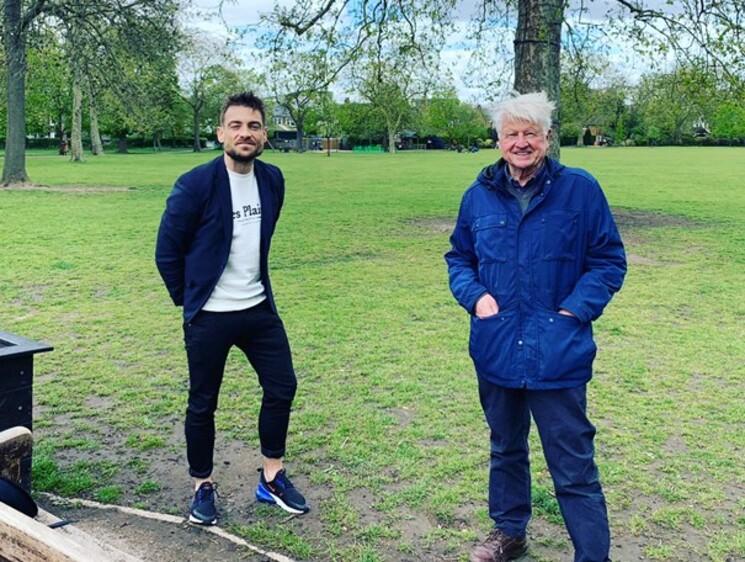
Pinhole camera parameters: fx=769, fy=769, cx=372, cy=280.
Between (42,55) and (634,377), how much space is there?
21.5 meters

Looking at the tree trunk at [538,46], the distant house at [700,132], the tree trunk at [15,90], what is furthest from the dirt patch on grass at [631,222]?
the distant house at [700,132]

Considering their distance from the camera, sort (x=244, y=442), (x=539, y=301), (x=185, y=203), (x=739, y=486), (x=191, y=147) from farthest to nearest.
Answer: (x=191, y=147), (x=244, y=442), (x=739, y=486), (x=185, y=203), (x=539, y=301)

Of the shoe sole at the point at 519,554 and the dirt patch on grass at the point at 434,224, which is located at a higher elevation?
the dirt patch on grass at the point at 434,224

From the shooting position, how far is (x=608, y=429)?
4.96m

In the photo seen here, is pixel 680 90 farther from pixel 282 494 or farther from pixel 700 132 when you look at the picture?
pixel 700 132

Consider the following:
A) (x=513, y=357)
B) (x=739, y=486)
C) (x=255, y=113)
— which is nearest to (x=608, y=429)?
(x=739, y=486)

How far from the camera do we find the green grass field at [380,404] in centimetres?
376

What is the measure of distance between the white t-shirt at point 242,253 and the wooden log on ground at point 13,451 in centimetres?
105

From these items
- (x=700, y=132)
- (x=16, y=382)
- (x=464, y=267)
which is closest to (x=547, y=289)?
(x=464, y=267)

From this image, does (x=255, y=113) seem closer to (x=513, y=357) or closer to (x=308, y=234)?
A: (x=513, y=357)

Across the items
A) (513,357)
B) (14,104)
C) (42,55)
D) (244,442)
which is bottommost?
(244,442)

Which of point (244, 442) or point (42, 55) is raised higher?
point (42, 55)

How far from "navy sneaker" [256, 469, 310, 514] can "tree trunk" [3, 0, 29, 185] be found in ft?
66.4

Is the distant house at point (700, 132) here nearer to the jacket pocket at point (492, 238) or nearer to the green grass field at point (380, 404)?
the green grass field at point (380, 404)
